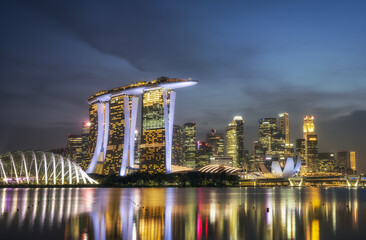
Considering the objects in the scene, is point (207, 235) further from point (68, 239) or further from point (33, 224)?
point (33, 224)

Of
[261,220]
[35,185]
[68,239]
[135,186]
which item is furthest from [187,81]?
[68,239]

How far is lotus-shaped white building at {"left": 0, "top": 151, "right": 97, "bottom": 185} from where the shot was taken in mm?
147363

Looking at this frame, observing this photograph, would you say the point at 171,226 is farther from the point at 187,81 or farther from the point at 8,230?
the point at 187,81

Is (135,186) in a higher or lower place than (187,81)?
lower

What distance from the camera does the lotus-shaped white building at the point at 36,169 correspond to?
147363mm

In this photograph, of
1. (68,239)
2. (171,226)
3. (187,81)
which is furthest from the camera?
(187,81)

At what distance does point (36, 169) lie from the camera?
144000 mm

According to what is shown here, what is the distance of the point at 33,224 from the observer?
35.8m

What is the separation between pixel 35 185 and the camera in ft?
479

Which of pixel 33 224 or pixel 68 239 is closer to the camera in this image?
pixel 68 239

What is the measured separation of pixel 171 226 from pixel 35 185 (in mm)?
122084

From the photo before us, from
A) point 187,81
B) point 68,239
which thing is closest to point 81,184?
point 187,81

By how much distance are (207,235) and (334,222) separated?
15.6 metres

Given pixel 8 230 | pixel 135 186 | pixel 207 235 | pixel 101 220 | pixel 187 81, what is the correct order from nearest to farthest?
1. pixel 207 235
2. pixel 8 230
3. pixel 101 220
4. pixel 135 186
5. pixel 187 81
